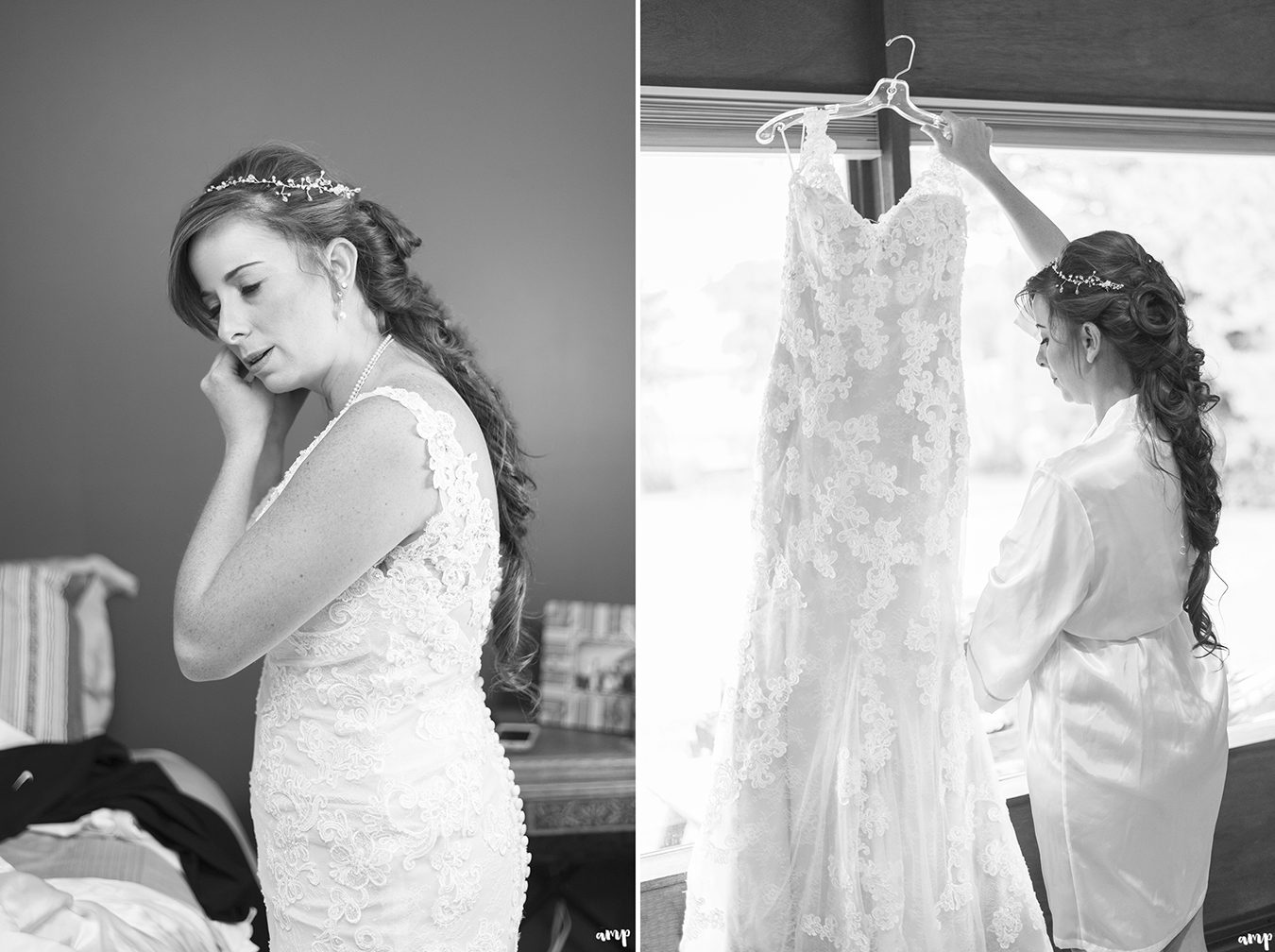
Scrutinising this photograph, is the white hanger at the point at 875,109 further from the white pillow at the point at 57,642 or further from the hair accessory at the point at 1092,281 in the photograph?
the white pillow at the point at 57,642

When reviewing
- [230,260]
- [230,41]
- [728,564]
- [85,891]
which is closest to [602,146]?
[230,41]

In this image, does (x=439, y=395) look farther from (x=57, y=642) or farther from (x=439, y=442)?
(x=57, y=642)

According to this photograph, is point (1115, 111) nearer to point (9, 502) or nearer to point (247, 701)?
point (247, 701)

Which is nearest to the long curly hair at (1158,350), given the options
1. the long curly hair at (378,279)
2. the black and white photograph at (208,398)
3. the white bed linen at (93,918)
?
the black and white photograph at (208,398)

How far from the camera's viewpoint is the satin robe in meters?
1.87

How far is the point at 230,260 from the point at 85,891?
50.4 inches

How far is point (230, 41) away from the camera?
87.8 inches

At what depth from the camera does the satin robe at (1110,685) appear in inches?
73.5

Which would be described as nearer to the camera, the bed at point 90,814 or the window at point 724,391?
the bed at point 90,814

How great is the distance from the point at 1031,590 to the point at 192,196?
1897 millimetres

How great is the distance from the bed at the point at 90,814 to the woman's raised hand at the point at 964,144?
2007 mm

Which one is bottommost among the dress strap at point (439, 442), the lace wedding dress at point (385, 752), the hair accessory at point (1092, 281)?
the lace wedding dress at point (385, 752)

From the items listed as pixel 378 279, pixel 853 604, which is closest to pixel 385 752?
pixel 378 279

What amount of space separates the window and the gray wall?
0.17 metres
